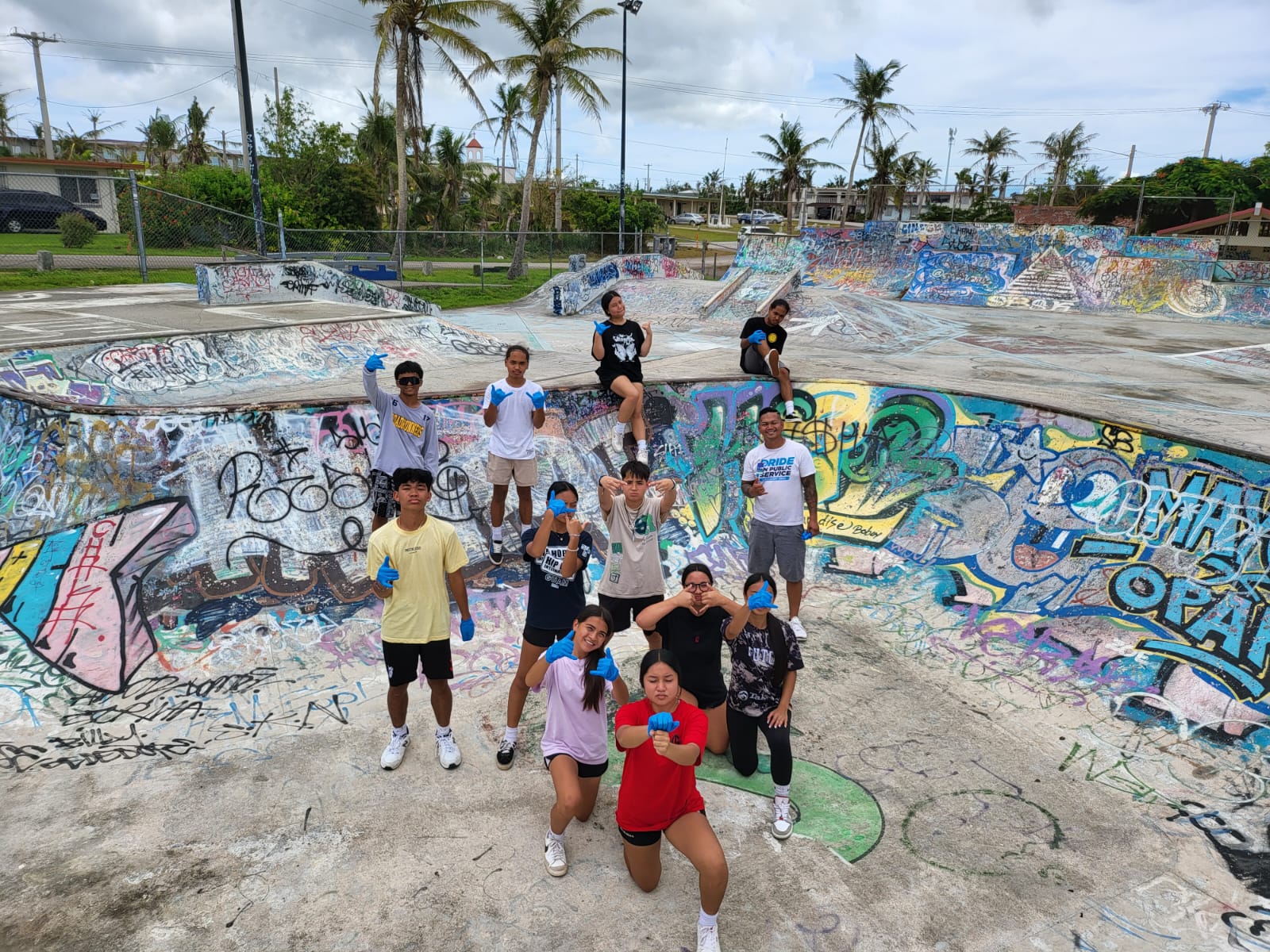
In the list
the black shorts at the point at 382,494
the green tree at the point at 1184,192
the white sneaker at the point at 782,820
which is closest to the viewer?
the white sneaker at the point at 782,820

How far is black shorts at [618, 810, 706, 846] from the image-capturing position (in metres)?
3.64

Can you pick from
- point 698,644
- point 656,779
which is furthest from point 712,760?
point 656,779

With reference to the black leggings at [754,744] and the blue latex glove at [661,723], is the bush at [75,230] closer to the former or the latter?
the black leggings at [754,744]

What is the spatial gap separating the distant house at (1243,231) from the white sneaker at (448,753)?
36.8 m

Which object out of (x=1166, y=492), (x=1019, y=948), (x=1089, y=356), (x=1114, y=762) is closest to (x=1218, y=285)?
(x=1089, y=356)

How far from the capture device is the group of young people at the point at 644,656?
11.7 ft

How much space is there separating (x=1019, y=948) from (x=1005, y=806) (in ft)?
3.58

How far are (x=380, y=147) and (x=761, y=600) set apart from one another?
127 feet

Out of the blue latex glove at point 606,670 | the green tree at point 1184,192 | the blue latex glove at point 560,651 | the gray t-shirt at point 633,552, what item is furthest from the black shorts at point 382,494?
the green tree at point 1184,192

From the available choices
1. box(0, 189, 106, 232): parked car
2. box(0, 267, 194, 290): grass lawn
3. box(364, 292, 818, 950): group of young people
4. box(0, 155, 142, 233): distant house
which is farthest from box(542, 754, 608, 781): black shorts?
box(0, 155, 142, 233): distant house

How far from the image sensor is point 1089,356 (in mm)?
14875

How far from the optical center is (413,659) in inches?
181

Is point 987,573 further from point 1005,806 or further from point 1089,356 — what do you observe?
point 1089,356

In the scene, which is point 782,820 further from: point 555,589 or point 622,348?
point 622,348
